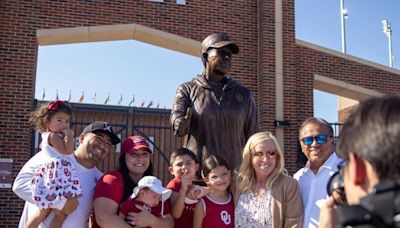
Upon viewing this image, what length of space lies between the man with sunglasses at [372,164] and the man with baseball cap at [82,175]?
2475 millimetres

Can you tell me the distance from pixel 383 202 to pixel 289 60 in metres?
11.1

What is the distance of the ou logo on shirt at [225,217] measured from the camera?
11.2 feet

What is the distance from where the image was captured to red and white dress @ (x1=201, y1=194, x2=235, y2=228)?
11.1 ft

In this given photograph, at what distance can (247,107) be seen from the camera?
4301 mm

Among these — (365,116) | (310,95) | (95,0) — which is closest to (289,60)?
(310,95)

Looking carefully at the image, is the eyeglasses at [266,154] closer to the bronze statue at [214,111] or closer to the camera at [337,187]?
the bronze statue at [214,111]

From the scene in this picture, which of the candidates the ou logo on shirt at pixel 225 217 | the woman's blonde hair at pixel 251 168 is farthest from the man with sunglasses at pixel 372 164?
the ou logo on shirt at pixel 225 217

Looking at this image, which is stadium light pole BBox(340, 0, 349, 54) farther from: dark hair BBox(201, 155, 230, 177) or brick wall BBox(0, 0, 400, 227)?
dark hair BBox(201, 155, 230, 177)

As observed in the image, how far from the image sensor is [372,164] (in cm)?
124

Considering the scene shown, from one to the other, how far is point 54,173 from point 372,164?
8.69 feet

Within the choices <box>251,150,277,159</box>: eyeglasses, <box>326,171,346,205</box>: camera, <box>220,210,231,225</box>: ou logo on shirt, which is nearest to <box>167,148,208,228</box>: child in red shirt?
<box>220,210,231,225</box>: ou logo on shirt

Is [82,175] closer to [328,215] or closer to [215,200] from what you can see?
[215,200]

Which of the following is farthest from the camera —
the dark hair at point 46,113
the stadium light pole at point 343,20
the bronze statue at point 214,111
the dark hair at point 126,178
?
the stadium light pole at point 343,20

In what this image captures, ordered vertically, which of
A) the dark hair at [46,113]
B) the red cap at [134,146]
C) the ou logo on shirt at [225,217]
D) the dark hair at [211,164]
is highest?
the dark hair at [46,113]
